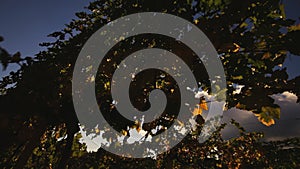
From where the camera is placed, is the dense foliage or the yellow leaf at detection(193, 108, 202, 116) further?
the yellow leaf at detection(193, 108, 202, 116)

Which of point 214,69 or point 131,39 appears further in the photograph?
point 131,39

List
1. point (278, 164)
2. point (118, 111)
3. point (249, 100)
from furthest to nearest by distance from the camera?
point (278, 164) → point (118, 111) → point (249, 100)

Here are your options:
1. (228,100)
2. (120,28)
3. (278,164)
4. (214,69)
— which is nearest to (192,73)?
(214,69)

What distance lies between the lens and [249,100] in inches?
106

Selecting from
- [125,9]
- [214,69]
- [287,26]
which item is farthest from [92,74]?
[287,26]

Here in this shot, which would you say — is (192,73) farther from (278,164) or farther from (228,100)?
(278,164)

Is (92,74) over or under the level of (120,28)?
under

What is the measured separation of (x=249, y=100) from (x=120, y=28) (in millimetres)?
2264

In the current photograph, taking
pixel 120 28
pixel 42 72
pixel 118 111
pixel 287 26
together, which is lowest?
pixel 42 72

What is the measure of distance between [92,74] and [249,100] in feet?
8.01

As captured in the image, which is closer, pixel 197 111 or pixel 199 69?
pixel 199 69

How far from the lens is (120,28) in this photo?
385cm

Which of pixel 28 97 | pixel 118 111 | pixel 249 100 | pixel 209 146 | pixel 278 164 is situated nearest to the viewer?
pixel 28 97

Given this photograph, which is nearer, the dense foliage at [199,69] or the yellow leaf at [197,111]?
the dense foliage at [199,69]
